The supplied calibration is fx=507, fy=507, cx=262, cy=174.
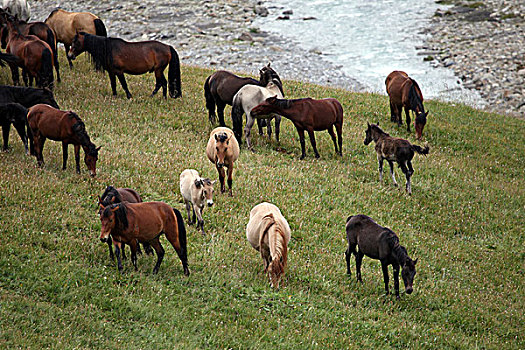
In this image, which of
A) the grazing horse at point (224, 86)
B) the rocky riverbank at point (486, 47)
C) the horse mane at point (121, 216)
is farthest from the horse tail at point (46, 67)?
the rocky riverbank at point (486, 47)

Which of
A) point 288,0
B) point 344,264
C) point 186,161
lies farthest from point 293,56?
point 344,264

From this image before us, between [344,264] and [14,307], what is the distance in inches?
278

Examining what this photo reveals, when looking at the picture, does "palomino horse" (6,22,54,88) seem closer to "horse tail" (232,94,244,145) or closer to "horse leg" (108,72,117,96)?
"horse leg" (108,72,117,96)

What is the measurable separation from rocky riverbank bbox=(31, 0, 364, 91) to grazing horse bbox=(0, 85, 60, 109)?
19.1 metres

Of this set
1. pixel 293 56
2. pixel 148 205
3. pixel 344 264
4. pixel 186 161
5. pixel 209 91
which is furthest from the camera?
pixel 293 56

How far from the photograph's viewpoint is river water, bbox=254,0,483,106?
36.4m

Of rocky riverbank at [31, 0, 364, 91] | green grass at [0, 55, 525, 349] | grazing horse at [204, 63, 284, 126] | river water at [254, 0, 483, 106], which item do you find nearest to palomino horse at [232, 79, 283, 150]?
grazing horse at [204, 63, 284, 126]

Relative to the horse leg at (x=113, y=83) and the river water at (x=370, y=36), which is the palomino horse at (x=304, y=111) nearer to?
the horse leg at (x=113, y=83)

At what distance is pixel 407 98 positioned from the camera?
68.8 ft

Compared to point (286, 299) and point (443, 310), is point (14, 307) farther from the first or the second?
point (443, 310)

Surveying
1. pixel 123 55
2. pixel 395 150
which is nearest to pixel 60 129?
pixel 123 55

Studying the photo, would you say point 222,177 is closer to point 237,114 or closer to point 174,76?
point 237,114

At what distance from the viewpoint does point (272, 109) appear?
55.6 ft

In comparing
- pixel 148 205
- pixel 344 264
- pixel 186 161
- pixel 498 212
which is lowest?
pixel 498 212
